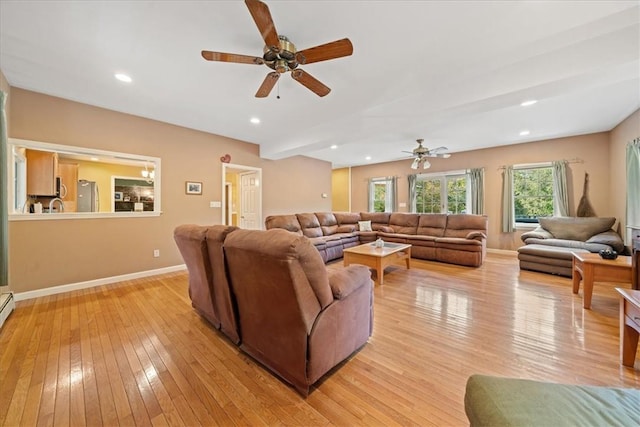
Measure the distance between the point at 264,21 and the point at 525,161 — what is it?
6.54 m

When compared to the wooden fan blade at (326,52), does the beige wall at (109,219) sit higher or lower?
lower

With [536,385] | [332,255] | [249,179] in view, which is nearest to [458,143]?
[332,255]

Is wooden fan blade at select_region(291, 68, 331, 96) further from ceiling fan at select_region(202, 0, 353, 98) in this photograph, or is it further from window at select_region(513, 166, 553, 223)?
window at select_region(513, 166, 553, 223)

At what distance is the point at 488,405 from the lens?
0.83 meters

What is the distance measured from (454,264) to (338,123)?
3.63 meters

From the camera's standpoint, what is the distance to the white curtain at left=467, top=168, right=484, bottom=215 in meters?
6.09

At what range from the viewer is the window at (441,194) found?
21.6 ft

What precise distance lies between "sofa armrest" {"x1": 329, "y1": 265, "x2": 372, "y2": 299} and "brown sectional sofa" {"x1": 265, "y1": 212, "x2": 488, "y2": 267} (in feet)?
9.15

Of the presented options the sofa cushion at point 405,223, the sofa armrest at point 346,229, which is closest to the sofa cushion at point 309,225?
the sofa armrest at point 346,229

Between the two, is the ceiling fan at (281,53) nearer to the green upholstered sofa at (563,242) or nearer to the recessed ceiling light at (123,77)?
the recessed ceiling light at (123,77)

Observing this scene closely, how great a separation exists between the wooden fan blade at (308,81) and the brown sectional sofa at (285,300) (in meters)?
1.57

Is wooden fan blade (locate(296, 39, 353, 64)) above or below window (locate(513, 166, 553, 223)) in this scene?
above

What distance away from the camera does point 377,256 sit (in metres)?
3.71

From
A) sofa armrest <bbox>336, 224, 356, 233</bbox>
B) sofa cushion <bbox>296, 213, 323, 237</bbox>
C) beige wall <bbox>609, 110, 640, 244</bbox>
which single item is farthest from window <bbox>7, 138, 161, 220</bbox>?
beige wall <bbox>609, 110, 640, 244</bbox>
